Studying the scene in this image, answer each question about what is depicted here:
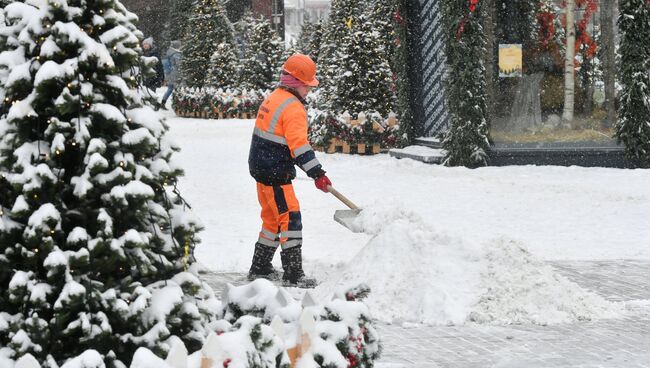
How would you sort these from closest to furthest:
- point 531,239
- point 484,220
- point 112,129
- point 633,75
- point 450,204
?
point 112,129 → point 531,239 → point 484,220 → point 450,204 → point 633,75

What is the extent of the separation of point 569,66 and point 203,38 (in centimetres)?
2006

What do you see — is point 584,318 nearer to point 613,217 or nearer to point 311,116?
point 613,217

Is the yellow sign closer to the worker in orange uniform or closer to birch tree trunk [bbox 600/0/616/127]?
birch tree trunk [bbox 600/0/616/127]

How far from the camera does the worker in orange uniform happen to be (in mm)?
8355

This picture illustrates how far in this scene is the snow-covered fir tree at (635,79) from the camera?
1720cm

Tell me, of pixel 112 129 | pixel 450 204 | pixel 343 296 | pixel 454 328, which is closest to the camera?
pixel 112 129

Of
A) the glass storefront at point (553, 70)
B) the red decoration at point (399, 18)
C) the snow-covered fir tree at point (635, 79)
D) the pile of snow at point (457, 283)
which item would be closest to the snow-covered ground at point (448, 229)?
the pile of snow at point (457, 283)

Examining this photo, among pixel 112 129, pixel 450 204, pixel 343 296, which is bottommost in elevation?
pixel 450 204

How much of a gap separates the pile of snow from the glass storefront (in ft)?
33.5

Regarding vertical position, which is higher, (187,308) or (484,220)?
(187,308)

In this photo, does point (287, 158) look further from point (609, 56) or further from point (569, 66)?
point (609, 56)

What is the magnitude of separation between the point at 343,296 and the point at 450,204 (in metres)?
9.51

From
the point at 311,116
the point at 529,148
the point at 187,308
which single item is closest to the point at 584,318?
the point at 187,308

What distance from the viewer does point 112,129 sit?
11.5 ft
